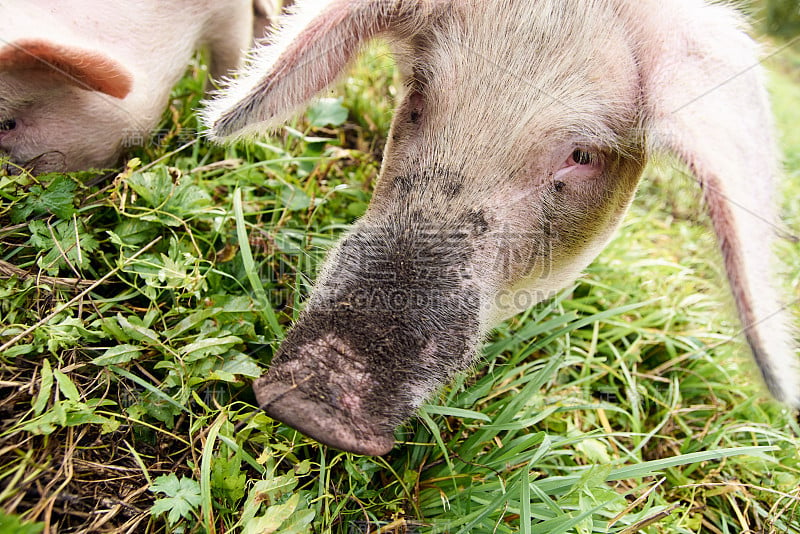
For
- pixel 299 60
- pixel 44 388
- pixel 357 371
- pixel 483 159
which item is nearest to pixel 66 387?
pixel 44 388

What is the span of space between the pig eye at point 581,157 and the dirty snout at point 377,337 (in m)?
0.52

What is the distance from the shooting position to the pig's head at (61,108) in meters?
2.27

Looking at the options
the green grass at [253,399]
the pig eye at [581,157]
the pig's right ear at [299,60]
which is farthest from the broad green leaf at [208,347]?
the pig eye at [581,157]

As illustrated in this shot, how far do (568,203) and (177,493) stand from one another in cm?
160

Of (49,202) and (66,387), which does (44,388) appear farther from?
(49,202)

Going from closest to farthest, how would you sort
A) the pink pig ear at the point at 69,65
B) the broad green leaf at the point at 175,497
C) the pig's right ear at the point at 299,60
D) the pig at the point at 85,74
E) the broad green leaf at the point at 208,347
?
the broad green leaf at the point at 175,497
the pig's right ear at the point at 299,60
the broad green leaf at the point at 208,347
the pink pig ear at the point at 69,65
the pig at the point at 85,74

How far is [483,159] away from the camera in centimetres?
202

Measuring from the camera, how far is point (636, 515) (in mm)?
2191

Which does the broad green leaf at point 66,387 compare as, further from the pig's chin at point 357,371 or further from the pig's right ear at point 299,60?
the pig's right ear at point 299,60

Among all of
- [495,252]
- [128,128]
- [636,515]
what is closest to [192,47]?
[128,128]

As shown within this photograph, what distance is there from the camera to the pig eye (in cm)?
211

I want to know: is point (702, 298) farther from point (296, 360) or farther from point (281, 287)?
point (296, 360)

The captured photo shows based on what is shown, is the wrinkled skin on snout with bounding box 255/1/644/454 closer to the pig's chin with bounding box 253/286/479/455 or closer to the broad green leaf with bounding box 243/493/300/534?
the pig's chin with bounding box 253/286/479/455

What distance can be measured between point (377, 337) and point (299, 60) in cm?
90
